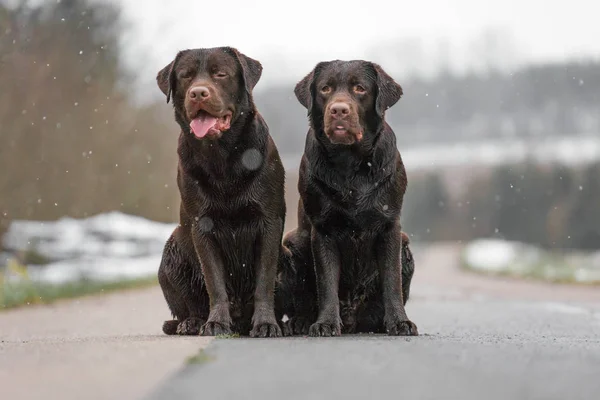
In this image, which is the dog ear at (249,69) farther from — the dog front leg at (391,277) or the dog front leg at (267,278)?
the dog front leg at (391,277)

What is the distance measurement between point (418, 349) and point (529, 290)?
13774 mm

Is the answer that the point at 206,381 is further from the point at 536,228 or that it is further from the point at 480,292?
the point at 536,228

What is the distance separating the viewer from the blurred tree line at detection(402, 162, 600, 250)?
31922mm

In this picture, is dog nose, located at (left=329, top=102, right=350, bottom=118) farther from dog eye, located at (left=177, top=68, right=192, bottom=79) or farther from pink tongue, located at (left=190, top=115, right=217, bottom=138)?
dog eye, located at (left=177, top=68, right=192, bottom=79)

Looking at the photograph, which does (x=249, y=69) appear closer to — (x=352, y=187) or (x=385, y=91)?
(x=385, y=91)

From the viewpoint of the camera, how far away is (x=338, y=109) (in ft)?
19.5

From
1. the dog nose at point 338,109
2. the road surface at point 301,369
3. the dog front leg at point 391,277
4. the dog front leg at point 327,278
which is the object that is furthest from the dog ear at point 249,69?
the road surface at point 301,369

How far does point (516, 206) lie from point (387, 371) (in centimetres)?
3638

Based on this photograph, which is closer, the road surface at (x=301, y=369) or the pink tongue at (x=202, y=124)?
the road surface at (x=301, y=369)

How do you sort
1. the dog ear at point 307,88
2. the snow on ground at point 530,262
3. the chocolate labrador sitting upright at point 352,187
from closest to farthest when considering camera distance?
the chocolate labrador sitting upright at point 352,187 → the dog ear at point 307,88 → the snow on ground at point 530,262

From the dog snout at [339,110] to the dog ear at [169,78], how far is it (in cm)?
116

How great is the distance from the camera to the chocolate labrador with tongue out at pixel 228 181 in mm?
5988

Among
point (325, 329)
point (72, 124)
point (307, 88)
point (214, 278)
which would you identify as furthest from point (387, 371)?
point (72, 124)

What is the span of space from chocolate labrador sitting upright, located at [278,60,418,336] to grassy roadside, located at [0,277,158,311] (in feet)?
24.4
